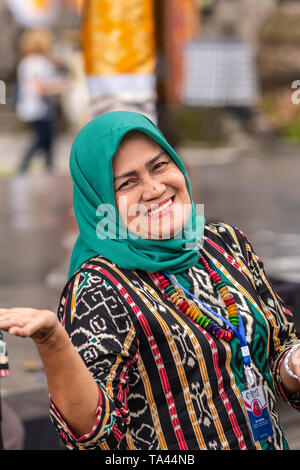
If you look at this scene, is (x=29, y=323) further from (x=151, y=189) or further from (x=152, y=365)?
(x=151, y=189)

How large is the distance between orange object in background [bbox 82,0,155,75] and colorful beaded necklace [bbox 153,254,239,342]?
3.92 metres

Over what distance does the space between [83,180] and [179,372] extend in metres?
0.57

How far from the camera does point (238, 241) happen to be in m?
2.63

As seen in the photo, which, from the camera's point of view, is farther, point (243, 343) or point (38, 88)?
point (38, 88)

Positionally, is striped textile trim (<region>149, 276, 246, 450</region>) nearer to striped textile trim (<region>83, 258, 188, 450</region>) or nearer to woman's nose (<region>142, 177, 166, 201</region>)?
striped textile trim (<region>83, 258, 188, 450</region>)

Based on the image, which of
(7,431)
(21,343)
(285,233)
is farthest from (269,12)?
(7,431)

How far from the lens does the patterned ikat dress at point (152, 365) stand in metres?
2.16

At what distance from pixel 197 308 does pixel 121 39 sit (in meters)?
4.07

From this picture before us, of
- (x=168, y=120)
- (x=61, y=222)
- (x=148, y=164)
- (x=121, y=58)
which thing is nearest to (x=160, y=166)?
(x=148, y=164)

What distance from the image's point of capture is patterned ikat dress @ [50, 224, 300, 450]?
2164mm

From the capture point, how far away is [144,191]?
7.79ft

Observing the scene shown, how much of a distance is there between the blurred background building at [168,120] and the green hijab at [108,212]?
1863 millimetres

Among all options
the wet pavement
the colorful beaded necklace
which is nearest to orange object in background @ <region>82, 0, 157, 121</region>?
the wet pavement

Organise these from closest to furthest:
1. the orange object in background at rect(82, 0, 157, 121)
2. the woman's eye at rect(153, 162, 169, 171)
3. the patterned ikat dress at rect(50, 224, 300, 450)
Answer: the patterned ikat dress at rect(50, 224, 300, 450), the woman's eye at rect(153, 162, 169, 171), the orange object in background at rect(82, 0, 157, 121)
